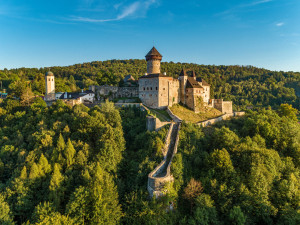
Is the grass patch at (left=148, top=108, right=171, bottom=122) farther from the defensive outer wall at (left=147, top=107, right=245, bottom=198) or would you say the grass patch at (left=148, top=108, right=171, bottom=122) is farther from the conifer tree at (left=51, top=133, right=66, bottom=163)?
the conifer tree at (left=51, top=133, right=66, bottom=163)

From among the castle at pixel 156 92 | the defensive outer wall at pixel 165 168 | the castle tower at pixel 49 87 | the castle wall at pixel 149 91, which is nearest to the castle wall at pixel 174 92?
the castle at pixel 156 92

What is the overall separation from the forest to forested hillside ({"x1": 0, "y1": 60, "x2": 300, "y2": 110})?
72.9ft

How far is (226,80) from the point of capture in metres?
110

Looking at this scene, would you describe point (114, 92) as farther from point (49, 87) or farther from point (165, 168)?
point (165, 168)

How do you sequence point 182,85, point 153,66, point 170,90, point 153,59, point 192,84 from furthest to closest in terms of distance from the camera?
point 153,66 < point 153,59 < point 182,85 < point 192,84 < point 170,90

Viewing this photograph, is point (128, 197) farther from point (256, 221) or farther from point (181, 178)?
point (256, 221)

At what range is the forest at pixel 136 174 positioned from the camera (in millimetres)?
18266

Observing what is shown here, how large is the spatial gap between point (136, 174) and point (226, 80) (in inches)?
4038

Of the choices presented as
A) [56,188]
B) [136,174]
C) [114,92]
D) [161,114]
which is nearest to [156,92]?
[161,114]

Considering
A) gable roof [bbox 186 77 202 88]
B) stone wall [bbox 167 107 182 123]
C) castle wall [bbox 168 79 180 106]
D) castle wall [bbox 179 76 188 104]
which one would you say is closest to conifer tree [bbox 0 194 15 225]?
stone wall [bbox 167 107 182 123]

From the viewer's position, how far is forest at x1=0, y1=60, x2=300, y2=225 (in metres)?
18.3

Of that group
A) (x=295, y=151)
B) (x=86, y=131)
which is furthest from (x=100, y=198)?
(x=295, y=151)

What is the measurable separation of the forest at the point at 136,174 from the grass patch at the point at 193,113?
18.9ft

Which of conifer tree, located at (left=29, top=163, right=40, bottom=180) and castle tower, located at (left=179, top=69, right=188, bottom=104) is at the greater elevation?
castle tower, located at (left=179, top=69, right=188, bottom=104)
